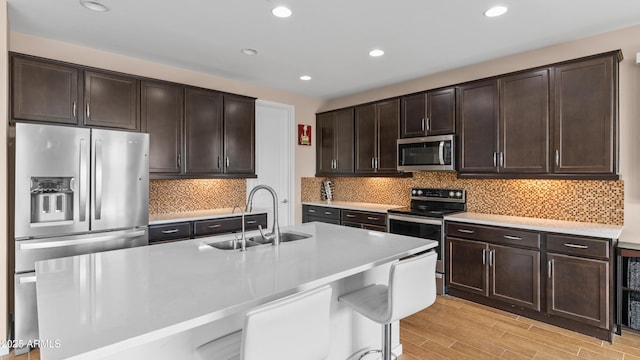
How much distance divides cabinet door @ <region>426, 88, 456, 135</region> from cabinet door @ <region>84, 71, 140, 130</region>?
3236 millimetres

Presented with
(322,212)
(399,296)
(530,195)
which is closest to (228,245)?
(399,296)

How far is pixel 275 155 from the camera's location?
5.07 meters

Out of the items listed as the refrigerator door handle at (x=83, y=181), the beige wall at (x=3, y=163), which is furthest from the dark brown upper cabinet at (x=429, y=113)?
the beige wall at (x=3, y=163)

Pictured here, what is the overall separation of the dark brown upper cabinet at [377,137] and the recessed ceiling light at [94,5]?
126 inches

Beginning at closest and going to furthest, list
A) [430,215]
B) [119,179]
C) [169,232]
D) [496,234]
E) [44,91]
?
[44,91] < [119,179] < [496,234] < [169,232] < [430,215]

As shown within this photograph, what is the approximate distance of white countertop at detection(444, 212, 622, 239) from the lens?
274 centimetres

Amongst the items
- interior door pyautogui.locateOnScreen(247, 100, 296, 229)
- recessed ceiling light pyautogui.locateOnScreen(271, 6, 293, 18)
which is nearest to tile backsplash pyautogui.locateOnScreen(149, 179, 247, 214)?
interior door pyautogui.locateOnScreen(247, 100, 296, 229)

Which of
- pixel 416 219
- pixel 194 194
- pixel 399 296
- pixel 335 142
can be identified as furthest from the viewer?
pixel 335 142

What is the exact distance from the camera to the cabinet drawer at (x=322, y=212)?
15.9 feet

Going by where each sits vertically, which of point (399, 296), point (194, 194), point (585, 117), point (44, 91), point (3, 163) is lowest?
point (399, 296)

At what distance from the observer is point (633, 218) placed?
2.92m

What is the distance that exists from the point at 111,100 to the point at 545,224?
4.28m

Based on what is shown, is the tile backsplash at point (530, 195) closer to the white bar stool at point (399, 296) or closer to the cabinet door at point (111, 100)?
the white bar stool at point (399, 296)

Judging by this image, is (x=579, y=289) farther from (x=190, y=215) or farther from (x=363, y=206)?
(x=190, y=215)
